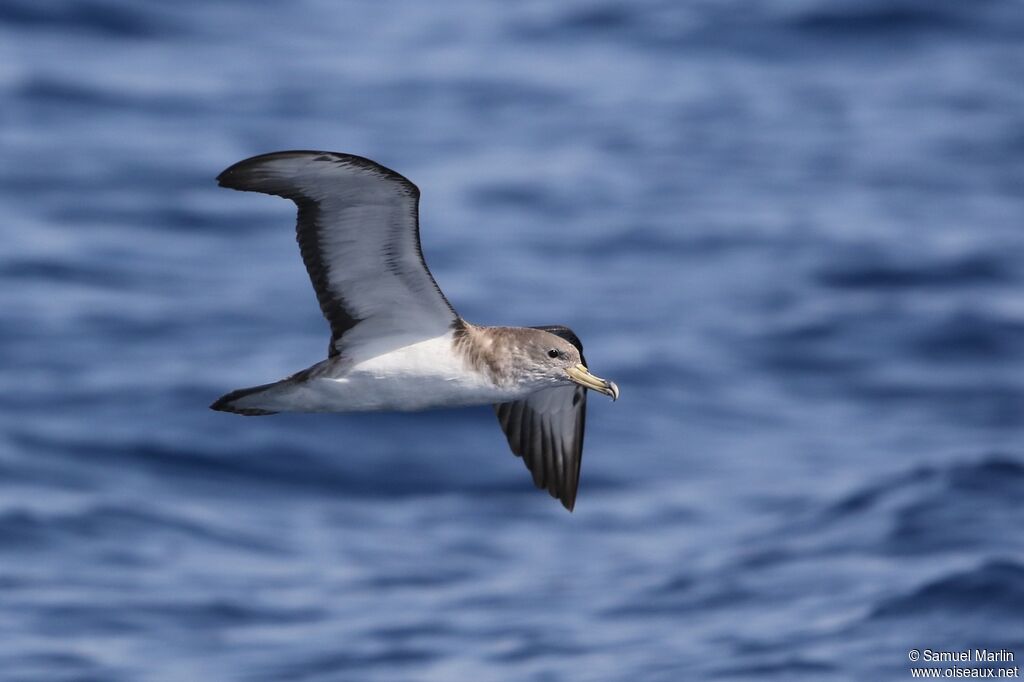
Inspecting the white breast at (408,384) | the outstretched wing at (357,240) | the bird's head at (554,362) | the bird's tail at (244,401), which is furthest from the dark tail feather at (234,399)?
the bird's head at (554,362)

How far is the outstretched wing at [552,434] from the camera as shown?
11.9 meters

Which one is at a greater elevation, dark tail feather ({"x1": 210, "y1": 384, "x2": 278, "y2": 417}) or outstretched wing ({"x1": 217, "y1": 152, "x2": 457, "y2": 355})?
outstretched wing ({"x1": 217, "y1": 152, "x2": 457, "y2": 355})

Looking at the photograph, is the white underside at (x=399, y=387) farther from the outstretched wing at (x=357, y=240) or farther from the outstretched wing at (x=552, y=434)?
the outstretched wing at (x=552, y=434)

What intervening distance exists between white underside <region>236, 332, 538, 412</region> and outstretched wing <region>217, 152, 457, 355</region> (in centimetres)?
21

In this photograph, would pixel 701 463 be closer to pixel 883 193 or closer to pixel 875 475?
pixel 875 475

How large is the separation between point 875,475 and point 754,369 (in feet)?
13.9

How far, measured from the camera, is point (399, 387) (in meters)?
10.3

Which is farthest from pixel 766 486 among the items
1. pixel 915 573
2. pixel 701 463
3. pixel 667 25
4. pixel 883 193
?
pixel 667 25

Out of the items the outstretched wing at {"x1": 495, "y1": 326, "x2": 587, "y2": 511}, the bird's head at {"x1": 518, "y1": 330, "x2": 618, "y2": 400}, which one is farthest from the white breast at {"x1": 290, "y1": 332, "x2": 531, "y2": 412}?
the outstretched wing at {"x1": 495, "y1": 326, "x2": 587, "y2": 511}

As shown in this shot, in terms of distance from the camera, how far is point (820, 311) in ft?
93.6

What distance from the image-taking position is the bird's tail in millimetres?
10214

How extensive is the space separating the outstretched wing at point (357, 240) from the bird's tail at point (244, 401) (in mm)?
615

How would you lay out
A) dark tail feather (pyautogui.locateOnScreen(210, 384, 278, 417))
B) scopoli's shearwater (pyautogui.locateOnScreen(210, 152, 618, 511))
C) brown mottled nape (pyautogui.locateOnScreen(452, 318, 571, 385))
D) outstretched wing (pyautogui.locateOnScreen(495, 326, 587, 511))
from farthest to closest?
outstretched wing (pyautogui.locateOnScreen(495, 326, 587, 511))
brown mottled nape (pyautogui.locateOnScreen(452, 318, 571, 385))
dark tail feather (pyautogui.locateOnScreen(210, 384, 278, 417))
scopoli's shearwater (pyautogui.locateOnScreen(210, 152, 618, 511))

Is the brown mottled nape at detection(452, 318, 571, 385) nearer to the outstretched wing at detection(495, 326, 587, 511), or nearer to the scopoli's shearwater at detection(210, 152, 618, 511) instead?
the scopoli's shearwater at detection(210, 152, 618, 511)
